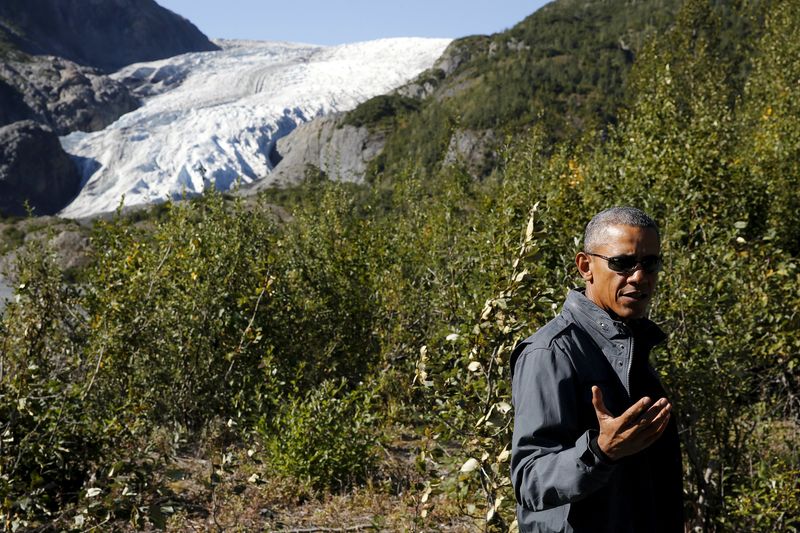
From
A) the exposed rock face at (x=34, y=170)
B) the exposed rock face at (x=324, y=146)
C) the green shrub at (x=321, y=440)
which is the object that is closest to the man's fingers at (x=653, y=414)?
the green shrub at (x=321, y=440)

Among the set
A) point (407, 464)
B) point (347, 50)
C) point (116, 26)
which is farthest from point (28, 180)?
point (407, 464)

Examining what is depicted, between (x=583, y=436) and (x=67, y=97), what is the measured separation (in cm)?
13045

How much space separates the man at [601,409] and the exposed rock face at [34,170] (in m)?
99.9

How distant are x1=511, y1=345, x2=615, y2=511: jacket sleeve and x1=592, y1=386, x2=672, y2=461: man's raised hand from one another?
0.07m

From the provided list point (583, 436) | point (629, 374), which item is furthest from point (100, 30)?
point (583, 436)

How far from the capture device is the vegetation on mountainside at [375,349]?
4.44 metres

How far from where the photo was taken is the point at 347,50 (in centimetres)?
11644

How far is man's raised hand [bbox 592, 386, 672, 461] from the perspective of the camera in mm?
1930

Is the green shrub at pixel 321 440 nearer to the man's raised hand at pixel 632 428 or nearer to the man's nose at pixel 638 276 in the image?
the man's nose at pixel 638 276

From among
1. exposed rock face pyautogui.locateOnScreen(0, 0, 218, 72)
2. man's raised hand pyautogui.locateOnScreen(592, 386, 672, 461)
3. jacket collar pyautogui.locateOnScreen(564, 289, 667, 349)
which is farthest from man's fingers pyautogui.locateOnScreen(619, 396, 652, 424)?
exposed rock face pyautogui.locateOnScreen(0, 0, 218, 72)

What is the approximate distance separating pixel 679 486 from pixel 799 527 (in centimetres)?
389

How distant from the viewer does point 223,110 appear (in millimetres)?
90312

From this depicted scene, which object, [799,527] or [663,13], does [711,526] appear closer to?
[799,527]

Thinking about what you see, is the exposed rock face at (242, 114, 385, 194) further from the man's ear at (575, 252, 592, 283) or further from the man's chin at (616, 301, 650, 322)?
the man's chin at (616, 301, 650, 322)
